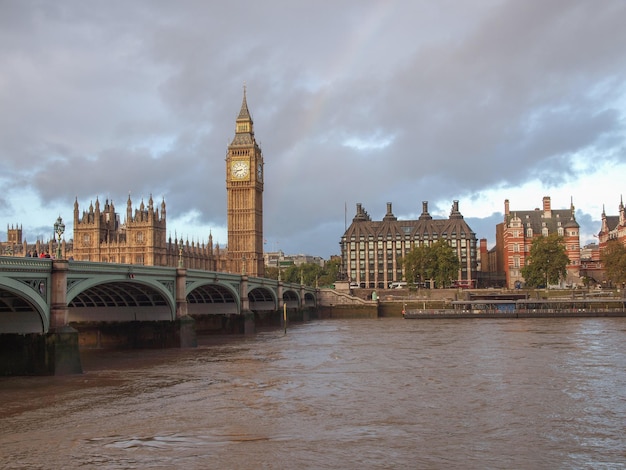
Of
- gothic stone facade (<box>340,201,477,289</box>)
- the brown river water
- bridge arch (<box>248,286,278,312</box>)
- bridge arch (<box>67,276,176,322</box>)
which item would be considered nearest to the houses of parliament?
bridge arch (<box>248,286,278,312</box>)

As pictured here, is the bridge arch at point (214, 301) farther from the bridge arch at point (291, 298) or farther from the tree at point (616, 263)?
the tree at point (616, 263)

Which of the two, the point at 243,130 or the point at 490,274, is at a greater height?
the point at 243,130

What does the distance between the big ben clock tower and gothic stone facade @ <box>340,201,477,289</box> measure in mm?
22613

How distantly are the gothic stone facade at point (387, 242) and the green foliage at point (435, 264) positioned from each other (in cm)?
2696

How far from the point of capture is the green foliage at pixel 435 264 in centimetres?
11469

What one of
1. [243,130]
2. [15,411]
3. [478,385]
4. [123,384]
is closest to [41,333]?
[123,384]

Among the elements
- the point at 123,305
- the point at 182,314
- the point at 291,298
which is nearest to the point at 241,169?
the point at 291,298

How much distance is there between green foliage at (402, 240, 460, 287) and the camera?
376 ft

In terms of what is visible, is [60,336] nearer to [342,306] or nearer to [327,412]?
[327,412]

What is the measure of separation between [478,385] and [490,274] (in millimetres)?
123797

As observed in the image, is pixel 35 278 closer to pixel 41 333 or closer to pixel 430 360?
pixel 41 333

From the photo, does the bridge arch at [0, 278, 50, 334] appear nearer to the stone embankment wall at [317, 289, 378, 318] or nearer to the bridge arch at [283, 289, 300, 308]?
the bridge arch at [283, 289, 300, 308]

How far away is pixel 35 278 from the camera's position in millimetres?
30859

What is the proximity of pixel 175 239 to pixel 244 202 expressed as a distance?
21.9 meters
